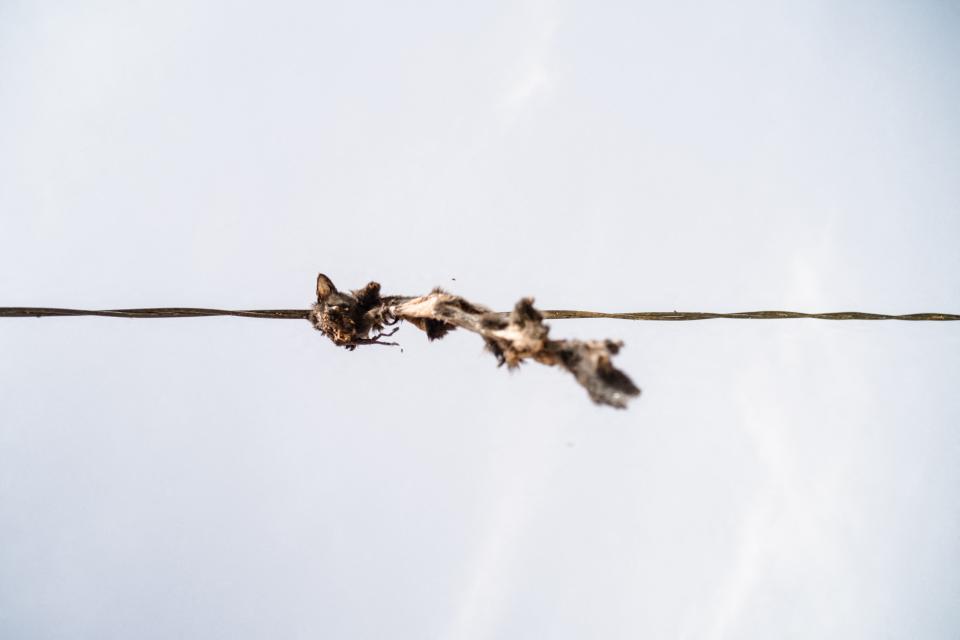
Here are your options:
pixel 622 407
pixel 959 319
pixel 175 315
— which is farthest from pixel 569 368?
pixel 959 319

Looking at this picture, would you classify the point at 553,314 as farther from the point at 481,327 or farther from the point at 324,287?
the point at 324,287

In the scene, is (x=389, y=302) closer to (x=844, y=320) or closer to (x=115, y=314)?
(x=115, y=314)

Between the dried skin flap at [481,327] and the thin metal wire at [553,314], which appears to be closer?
the dried skin flap at [481,327]

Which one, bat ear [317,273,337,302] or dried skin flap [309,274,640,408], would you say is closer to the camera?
dried skin flap [309,274,640,408]

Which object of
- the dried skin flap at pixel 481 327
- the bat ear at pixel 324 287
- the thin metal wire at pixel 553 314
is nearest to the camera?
the dried skin flap at pixel 481 327

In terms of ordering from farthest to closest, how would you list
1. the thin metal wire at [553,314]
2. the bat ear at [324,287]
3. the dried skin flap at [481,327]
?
the bat ear at [324,287] < the thin metal wire at [553,314] < the dried skin flap at [481,327]

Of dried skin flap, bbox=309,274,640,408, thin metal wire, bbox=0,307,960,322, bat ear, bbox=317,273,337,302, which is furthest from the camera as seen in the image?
bat ear, bbox=317,273,337,302

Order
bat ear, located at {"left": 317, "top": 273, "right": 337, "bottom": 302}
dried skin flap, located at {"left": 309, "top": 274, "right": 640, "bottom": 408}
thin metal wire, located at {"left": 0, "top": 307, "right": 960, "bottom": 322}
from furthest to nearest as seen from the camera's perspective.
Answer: bat ear, located at {"left": 317, "top": 273, "right": 337, "bottom": 302} → thin metal wire, located at {"left": 0, "top": 307, "right": 960, "bottom": 322} → dried skin flap, located at {"left": 309, "top": 274, "right": 640, "bottom": 408}

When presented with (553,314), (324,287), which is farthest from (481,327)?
(324,287)
